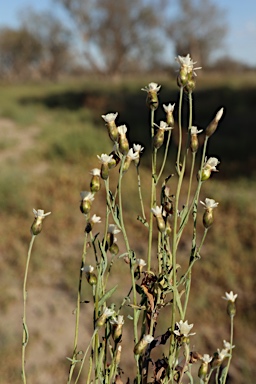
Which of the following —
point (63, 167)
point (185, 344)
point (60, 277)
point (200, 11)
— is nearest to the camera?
point (185, 344)

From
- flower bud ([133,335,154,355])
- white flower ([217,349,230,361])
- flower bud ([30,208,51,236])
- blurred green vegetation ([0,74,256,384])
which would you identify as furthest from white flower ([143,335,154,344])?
blurred green vegetation ([0,74,256,384])

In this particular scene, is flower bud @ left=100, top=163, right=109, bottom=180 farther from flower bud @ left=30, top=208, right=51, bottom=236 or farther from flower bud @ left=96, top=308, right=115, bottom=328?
flower bud @ left=96, top=308, right=115, bottom=328

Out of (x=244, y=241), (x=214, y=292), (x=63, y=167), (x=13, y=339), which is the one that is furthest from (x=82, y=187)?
(x=13, y=339)

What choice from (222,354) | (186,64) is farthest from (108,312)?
(186,64)

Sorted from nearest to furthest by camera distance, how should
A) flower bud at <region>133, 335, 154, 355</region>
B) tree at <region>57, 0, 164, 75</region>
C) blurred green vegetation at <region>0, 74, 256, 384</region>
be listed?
flower bud at <region>133, 335, 154, 355</region>, blurred green vegetation at <region>0, 74, 256, 384</region>, tree at <region>57, 0, 164, 75</region>

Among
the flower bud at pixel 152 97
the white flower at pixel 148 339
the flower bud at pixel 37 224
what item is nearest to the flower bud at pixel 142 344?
the white flower at pixel 148 339

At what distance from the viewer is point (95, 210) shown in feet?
20.9

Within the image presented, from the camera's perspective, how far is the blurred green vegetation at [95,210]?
13.8ft

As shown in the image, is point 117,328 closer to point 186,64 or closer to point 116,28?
point 186,64

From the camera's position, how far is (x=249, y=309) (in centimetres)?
423

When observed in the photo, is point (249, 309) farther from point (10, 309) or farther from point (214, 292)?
point (10, 309)

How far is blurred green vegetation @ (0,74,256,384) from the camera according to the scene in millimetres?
4195

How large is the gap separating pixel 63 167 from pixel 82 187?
79cm

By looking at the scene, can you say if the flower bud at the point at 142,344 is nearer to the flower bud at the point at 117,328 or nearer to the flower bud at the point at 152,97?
the flower bud at the point at 117,328
